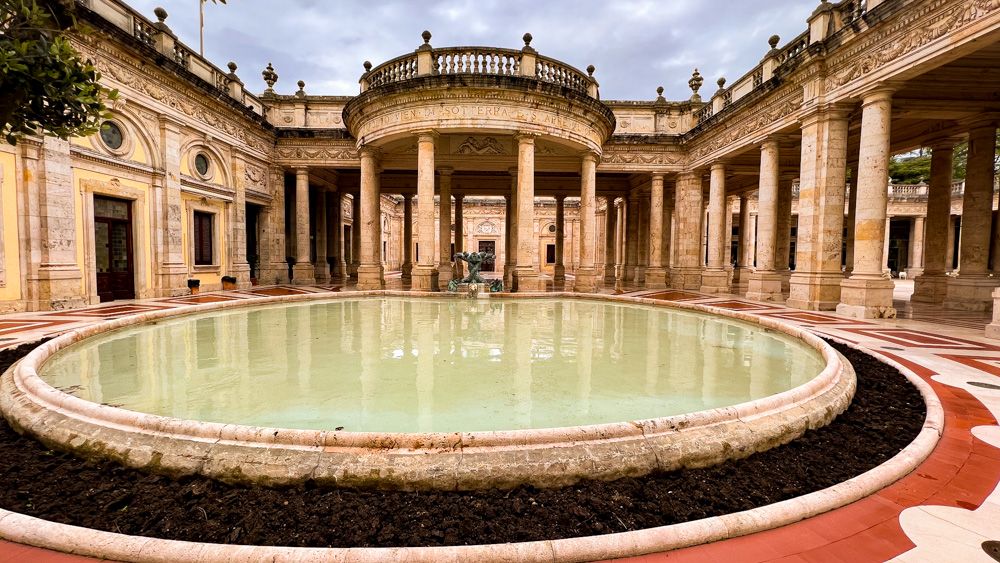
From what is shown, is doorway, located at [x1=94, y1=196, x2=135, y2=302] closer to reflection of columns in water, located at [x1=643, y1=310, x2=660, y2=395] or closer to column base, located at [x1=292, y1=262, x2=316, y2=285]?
column base, located at [x1=292, y1=262, x2=316, y2=285]

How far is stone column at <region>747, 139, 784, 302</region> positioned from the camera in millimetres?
13734

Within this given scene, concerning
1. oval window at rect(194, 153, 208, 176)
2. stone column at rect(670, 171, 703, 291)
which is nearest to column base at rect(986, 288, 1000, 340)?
stone column at rect(670, 171, 703, 291)

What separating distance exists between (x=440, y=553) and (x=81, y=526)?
6.53 ft

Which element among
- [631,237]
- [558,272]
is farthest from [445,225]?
[631,237]

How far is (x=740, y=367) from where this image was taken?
5230 mm

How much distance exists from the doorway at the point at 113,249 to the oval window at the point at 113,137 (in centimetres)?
158

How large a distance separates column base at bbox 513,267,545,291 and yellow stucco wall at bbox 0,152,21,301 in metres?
13.4

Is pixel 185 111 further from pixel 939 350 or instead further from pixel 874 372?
pixel 939 350

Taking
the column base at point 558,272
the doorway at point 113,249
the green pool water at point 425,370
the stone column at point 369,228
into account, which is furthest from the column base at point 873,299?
the doorway at point 113,249

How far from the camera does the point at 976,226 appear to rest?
40.6 ft

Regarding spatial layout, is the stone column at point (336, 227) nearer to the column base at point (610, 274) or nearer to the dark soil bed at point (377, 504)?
the column base at point (610, 274)

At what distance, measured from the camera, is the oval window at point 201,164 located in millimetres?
14929

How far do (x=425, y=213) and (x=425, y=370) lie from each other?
417 inches

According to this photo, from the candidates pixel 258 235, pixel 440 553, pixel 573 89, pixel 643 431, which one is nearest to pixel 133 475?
pixel 440 553
